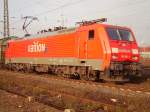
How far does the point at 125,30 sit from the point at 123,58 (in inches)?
79.3

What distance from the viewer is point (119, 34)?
54.0 feet

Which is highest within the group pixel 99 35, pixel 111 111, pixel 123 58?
pixel 99 35

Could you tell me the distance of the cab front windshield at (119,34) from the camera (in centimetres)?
1616

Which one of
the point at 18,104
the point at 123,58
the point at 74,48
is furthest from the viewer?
the point at 74,48

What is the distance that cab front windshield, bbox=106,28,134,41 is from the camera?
1616 centimetres

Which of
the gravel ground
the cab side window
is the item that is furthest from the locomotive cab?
the gravel ground

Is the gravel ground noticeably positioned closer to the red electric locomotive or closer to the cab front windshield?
the red electric locomotive

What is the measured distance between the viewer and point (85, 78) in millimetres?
17797

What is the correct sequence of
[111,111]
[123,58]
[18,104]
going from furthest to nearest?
1. [123,58]
2. [18,104]
3. [111,111]

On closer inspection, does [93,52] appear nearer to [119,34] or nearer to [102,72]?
[102,72]

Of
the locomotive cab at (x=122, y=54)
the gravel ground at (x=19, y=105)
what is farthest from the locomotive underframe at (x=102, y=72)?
the gravel ground at (x=19, y=105)

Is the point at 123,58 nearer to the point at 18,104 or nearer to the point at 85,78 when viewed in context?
the point at 85,78

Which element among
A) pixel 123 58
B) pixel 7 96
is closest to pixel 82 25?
pixel 123 58

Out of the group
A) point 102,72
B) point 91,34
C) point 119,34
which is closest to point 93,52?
point 91,34
